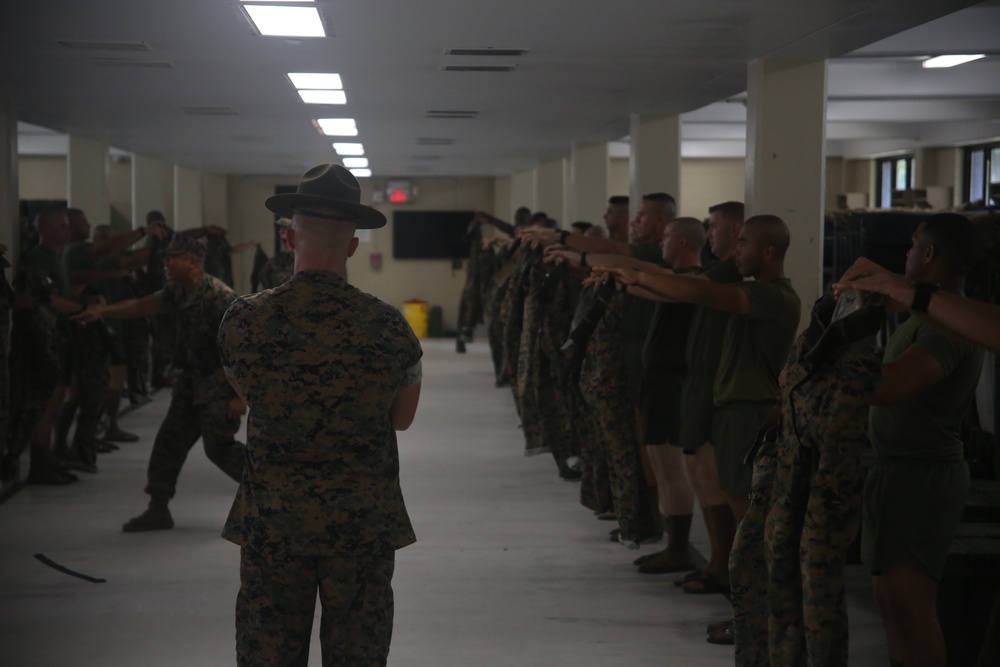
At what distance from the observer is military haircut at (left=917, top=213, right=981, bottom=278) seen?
3.13 metres

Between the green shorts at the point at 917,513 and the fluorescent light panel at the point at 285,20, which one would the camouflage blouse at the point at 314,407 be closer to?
the green shorts at the point at 917,513

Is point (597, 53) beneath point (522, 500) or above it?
above

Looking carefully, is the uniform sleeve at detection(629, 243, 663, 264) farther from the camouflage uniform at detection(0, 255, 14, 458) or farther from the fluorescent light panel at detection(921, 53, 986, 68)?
the camouflage uniform at detection(0, 255, 14, 458)

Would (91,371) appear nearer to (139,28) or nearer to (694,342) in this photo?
(139,28)

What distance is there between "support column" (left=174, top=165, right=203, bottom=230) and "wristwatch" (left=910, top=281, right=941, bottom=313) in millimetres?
15441

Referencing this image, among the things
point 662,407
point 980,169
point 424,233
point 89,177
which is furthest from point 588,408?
point 424,233

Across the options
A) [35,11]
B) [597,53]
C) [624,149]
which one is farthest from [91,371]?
[624,149]

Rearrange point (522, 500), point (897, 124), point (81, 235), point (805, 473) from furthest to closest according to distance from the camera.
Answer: point (897, 124) < point (81, 235) < point (522, 500) < point (805, 473)

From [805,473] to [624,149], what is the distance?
43.6ft

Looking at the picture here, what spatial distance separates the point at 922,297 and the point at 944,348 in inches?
23.5

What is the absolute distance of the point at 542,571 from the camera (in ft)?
17.9

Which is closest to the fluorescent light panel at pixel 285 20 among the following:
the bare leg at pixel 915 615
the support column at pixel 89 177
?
the bare leg at pixel 915 615

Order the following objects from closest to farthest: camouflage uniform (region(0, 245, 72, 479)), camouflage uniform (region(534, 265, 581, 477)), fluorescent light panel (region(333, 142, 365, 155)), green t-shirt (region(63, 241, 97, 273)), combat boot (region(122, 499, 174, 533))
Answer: combat boot (region(122, 499, 174, 533)) < camouflage uniform (region(0, 245, 72, 479)) < camouflage uniform (region(534, 265, 581, 477)) < green t-shirt (region(63, 241, 97, 273)) < fluorescent light panel (region(333, 142, 365, 155))

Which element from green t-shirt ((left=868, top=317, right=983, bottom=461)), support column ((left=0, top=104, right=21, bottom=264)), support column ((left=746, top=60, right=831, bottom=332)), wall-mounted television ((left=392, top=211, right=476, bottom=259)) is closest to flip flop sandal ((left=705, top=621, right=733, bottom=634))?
green t-shirt ((left=868, top=317, right=983, bottom=461))
